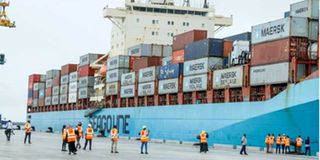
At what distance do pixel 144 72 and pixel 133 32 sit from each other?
12103mm

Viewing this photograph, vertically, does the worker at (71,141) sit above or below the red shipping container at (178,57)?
below

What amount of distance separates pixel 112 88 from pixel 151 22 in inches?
353

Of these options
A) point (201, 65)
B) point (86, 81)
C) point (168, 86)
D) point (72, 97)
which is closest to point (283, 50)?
point (201, 65)

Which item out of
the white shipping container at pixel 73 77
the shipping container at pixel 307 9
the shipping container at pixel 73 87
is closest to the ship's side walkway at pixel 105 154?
the shipping container at pixel 307 9

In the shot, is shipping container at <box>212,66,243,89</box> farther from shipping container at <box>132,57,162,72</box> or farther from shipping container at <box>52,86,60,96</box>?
shipping container at <box>52,86,60,96</box>

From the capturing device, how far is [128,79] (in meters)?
59.8

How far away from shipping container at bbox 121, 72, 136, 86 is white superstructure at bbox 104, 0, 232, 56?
6.48m

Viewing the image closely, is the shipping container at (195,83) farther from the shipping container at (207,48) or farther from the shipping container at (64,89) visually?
the shipping container at (64,89)

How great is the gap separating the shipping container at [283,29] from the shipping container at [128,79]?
2301 centimetres

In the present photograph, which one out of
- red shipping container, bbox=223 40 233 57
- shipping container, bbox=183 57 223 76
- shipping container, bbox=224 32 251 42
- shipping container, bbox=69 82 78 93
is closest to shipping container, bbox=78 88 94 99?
shipping container, bbox=69 82 78 93

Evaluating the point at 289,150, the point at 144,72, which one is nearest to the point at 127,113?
the point at 144,72

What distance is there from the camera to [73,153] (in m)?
25.0

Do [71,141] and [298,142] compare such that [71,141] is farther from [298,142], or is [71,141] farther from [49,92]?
[49,92]

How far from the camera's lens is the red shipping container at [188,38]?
155 ft
